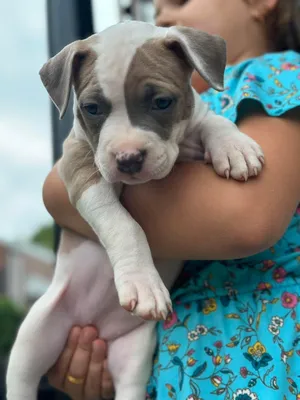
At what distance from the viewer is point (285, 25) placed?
2.05 metres

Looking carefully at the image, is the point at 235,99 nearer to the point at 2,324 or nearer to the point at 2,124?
the point at 2,124

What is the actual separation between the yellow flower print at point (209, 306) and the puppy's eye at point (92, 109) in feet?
1.70

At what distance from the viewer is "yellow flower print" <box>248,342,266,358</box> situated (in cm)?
131

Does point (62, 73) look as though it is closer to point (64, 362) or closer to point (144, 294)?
point (144, 294)

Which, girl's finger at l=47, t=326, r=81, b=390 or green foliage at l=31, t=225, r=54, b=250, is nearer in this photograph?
girl's finger at l=47, t=326, r=81, b=390

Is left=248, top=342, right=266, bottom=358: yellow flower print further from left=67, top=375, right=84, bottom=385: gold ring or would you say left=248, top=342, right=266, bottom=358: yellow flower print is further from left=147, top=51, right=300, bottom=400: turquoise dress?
left=67, top=375, right=84, bottom=385: gold ring

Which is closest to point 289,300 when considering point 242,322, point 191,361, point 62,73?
point 242,322

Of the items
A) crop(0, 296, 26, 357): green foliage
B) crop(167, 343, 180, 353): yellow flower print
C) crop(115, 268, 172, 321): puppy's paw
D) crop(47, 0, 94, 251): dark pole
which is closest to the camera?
crop(115, 268, 172, 321): puppy's paw

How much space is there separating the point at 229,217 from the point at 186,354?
351mm

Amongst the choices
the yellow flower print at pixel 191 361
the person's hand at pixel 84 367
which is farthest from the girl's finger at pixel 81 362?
the yellow flower print at pixel 191 361

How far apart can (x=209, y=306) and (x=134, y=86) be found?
548mm

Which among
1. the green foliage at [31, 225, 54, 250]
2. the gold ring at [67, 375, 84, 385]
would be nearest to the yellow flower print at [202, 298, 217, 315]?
the gold ring at [67, 375, 84, 385]

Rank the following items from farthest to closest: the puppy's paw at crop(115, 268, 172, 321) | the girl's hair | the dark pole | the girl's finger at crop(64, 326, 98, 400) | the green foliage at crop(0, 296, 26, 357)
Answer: the green foliage at crop(0, 296, 26, 357)
the dark pole
the girl's hair
the girl's finger at crop(64, 326, 98, 400)
the puppy's paw at crop(115, 268, 172, 321)

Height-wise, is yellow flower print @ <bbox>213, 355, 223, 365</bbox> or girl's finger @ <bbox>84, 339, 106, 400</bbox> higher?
yellow flower print @ <bbox>213, 355, 223, 365</bbox>
